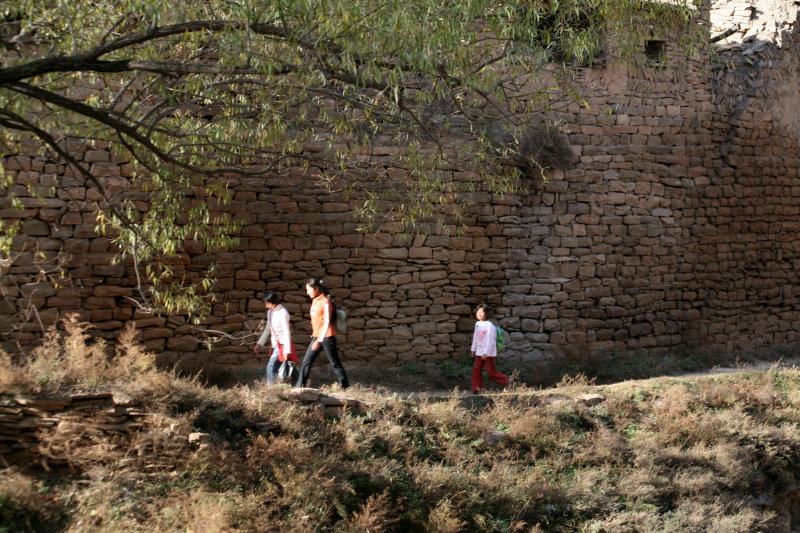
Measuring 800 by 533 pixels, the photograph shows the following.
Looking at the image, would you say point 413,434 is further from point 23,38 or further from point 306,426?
point 23,38

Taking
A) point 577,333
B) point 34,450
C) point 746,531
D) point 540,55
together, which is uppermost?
point 540,55

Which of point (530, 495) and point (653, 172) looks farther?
point (653, 172)

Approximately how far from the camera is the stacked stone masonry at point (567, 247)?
28.0 ft

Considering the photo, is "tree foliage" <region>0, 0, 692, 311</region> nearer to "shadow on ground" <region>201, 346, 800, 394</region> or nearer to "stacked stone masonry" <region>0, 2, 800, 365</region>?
"stacked stone masonry" <region>0, 2, 800, 365</region>

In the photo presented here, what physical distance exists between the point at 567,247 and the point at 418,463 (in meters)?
5.45

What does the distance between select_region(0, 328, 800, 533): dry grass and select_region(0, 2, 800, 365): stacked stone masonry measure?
4.87 feet

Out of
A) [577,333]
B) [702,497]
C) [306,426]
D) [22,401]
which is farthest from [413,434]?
[577,333]

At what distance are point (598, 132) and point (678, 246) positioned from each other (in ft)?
7.90

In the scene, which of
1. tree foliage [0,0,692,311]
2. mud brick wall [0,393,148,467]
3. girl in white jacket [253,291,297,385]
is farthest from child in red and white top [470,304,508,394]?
mud brick wall [0,393,148,467]

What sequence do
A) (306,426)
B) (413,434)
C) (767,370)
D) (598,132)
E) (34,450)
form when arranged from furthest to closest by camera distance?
(598,132), (767,370), (413,434), (306,426), (34,450)

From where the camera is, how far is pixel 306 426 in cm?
672

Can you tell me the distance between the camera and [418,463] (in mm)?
6824

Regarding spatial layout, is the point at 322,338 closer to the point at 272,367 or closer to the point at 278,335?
the point at 278,335

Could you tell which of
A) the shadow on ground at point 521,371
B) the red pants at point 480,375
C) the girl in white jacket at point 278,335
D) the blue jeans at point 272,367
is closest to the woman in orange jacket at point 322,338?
the girl in white jacket at point 278,335
